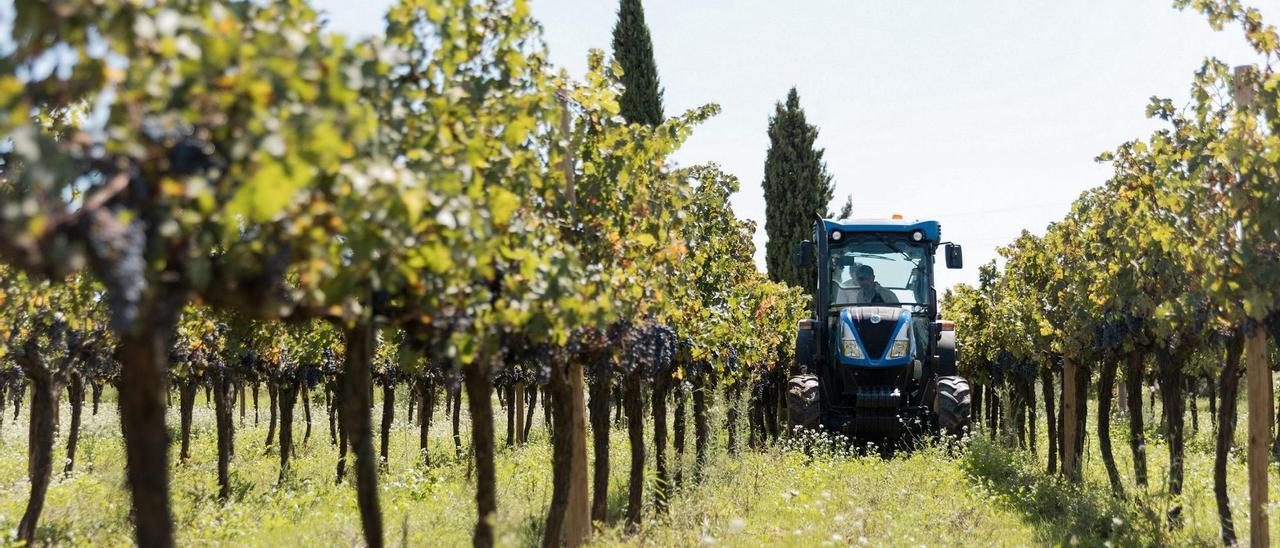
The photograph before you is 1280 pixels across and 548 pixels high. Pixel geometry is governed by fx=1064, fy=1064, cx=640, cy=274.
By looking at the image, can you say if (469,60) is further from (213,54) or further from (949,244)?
(949,244)

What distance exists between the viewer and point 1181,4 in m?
8.11

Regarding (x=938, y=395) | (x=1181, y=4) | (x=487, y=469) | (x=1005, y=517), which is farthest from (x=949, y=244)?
(x=487, y=469)

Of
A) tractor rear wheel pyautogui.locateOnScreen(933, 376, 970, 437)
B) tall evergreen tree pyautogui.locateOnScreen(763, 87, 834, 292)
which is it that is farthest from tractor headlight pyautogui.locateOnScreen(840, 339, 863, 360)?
tall evergreen tree pyautogui.locateOnScreen(763, 87, 834, 292)

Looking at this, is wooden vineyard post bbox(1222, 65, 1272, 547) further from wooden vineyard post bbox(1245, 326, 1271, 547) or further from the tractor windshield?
the tractor windshield

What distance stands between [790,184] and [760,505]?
24765 millimetres

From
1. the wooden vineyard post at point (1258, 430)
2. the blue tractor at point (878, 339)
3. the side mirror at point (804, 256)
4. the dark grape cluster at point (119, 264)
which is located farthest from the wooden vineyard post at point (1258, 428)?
the dark grape cluster at point (119, 264)

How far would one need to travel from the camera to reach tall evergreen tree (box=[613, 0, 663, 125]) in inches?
1095

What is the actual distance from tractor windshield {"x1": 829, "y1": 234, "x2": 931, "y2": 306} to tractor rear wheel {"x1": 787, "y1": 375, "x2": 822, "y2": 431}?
1435 millimetres

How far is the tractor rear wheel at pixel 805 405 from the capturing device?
16.5m

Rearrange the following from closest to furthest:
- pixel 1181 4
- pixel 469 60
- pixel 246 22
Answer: pixel 246 22
pixel 469 60
pixel 1181 4

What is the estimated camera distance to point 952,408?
1622cm

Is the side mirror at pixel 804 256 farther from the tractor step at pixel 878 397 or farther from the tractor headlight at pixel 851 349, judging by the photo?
the tractor step at pixel 878 397

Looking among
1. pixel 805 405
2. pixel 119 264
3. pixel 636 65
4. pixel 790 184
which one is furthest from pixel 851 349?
pixel 790 184

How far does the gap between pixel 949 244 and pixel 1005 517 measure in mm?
5125
